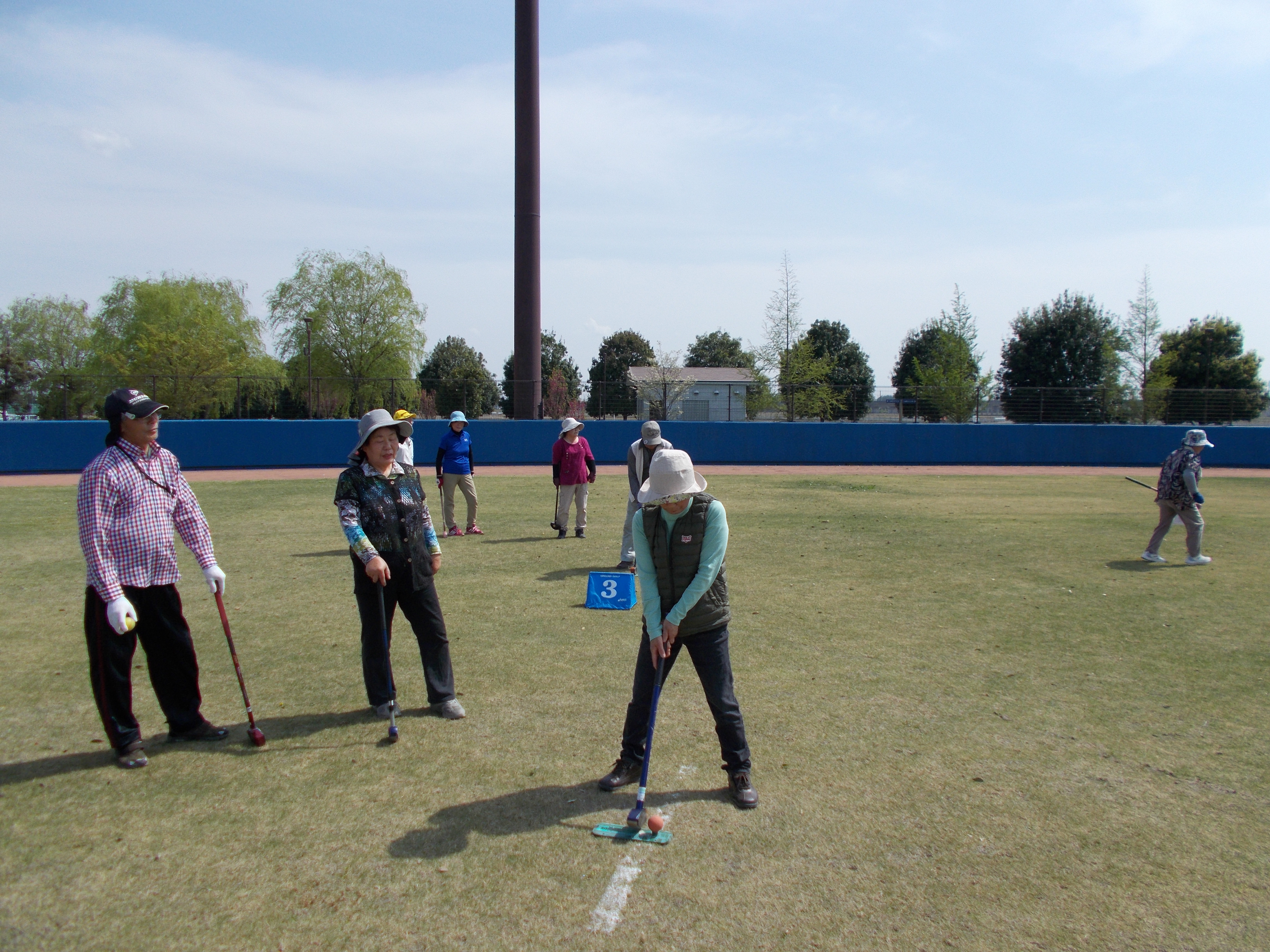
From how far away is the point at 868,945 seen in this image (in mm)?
3312

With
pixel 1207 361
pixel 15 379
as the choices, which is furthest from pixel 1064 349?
pixel 15 379

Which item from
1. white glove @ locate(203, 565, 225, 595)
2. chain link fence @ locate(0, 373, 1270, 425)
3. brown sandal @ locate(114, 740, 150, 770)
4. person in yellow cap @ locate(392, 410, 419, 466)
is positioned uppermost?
chain link fence @ locate(0, 373, 1270, 425)

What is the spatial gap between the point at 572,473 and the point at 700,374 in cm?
6993

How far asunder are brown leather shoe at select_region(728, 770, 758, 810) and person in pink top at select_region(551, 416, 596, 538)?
7914 mm

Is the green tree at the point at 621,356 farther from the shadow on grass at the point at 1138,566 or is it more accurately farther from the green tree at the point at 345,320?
the shadow on grass at the point at 1138,566

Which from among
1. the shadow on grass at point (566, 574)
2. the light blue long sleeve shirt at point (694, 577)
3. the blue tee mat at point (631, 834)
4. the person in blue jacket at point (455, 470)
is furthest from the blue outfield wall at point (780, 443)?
the blue tee mat at point (631, 834)

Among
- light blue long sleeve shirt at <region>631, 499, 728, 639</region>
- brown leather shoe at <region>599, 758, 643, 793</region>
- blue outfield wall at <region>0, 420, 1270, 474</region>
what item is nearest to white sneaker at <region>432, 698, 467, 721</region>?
brown leather shoe at <region>599, 758, 643, 793</region>

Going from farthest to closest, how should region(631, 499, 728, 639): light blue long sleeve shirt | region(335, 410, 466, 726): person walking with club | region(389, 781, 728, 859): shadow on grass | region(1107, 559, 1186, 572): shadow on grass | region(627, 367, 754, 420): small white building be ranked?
region(627, 367, 754, 420): small white building
region(1107, 559, 1186, 572): shadow on grass
region(335, 410, 466, 726): person walking with club
region(631, 499, 728, 639): light blue long sleeve shirt
region(389, 781, 728, 859): shadow on grass

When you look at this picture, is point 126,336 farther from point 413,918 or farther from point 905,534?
point 413,918

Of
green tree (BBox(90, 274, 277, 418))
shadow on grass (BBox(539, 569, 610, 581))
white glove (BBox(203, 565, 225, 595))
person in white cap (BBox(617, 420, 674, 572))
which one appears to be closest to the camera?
white glove (BBox(203, 565, 225, 595))

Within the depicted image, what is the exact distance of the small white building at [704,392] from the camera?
35562mm

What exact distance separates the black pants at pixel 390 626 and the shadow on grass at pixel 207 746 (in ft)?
0.82

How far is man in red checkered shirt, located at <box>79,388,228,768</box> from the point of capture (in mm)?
4652

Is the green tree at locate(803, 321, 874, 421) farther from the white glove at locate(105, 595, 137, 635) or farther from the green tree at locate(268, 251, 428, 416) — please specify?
the white glove at locate(105, 595, 137, 635)
